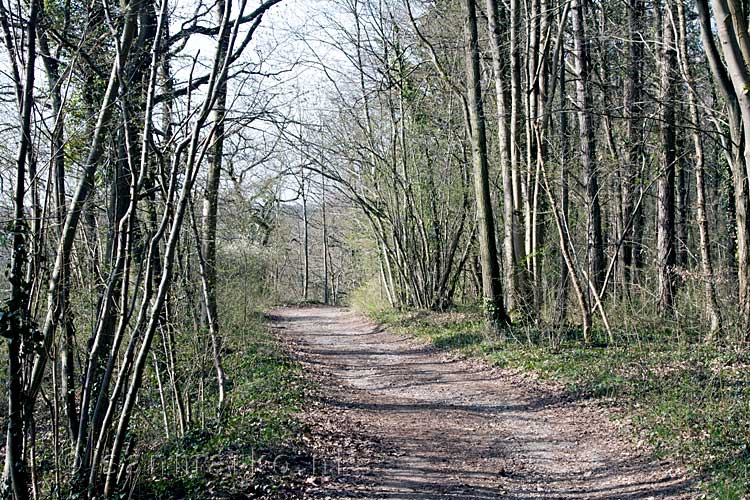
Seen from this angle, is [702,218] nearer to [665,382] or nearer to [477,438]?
[665,382]

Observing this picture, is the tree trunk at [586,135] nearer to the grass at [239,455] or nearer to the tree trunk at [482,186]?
the tree trunk at [482,186]

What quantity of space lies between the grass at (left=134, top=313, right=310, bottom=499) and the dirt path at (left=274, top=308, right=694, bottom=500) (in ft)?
1.98

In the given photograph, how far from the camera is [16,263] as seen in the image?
16.3 feet

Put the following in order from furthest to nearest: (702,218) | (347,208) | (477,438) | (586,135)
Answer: (347,208), (586,135), (702,218), (477,438)

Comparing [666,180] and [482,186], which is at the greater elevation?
[666,180]

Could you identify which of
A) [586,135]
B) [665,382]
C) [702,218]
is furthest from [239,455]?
[586,135]

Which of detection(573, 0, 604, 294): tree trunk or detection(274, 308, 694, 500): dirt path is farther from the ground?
detection(573, 0, 604, 294): tree trunk

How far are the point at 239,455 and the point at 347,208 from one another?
17509 mm

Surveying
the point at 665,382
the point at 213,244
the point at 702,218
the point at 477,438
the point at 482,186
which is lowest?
the point at 477,438

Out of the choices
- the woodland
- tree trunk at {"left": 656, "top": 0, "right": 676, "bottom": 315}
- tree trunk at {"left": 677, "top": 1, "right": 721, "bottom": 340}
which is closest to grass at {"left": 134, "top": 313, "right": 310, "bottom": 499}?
the woodland

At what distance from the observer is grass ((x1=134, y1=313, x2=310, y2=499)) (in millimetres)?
5980

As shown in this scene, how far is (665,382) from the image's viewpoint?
8.27m

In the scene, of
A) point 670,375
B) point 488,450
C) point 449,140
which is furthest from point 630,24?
point 488,450

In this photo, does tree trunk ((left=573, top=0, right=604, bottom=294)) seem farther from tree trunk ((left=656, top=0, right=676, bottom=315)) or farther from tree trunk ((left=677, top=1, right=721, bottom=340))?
tree trunk ((left=677, top=1, right=721, bottom=340))
